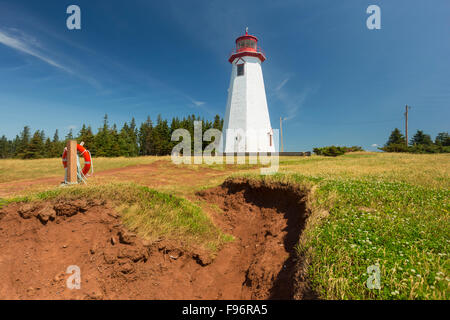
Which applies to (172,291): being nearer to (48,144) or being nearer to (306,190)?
(306,190)

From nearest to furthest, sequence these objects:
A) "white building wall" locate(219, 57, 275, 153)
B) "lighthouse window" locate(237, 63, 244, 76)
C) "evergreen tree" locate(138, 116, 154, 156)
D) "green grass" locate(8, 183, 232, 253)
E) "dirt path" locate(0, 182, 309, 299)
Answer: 1. "dirt path" locate(0, 182, 309, 299)
2. "green grass" locate(8, 183, 232, 253)
3. "white building wall" locate(219, 57, 275, 153)
4. "lighthouse window" locate(237, 63, 244, 76)
5. "evergreen tree" locate(138, 116, 154, 156)

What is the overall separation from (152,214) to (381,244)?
5.33 m

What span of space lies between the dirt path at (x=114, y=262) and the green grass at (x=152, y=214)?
250 mm

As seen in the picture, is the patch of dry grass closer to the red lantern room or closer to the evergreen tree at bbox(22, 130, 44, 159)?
the red lantern room

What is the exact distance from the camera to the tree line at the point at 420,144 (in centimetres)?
3591

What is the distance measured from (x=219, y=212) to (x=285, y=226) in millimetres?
2971

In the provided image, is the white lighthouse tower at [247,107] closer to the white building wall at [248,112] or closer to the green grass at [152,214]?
the white building wall at [248,112]

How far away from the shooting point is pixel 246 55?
30.3 m

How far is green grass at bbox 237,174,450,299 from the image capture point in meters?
2.58

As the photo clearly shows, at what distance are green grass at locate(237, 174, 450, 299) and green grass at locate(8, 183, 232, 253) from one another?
3.03 meters

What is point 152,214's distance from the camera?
19.1 ft

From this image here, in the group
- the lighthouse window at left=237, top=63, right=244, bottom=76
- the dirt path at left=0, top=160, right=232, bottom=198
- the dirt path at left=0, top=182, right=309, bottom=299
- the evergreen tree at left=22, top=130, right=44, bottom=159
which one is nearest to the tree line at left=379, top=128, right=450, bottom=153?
the lighthouse window at left=237, top=63, right=244, bottom=76

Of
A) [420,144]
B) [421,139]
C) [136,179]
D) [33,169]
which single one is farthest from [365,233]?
[421,139]
